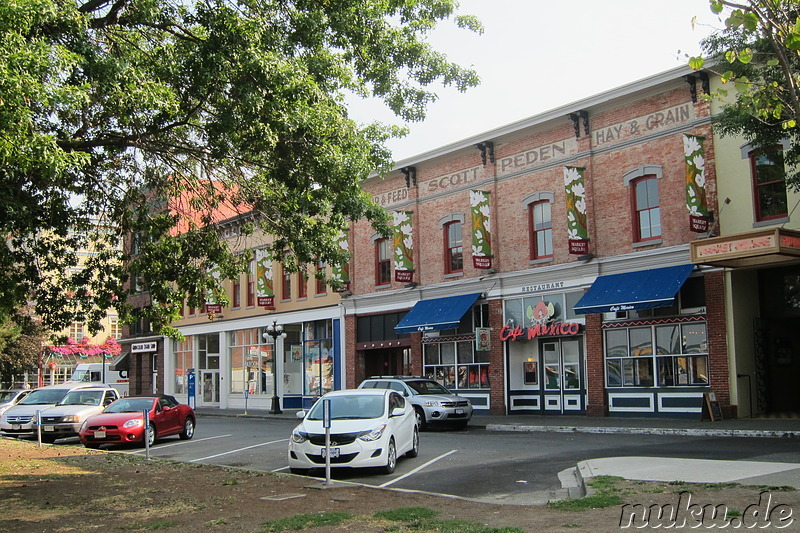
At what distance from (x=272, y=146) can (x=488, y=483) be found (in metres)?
6.26

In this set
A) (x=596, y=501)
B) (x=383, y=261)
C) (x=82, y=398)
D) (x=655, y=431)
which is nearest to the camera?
(x=596, y=501)

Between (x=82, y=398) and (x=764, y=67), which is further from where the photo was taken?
(x=82, y=398)

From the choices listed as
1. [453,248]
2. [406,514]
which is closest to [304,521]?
[406,514]

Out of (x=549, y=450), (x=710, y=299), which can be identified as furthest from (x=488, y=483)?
(x=710, y=299)

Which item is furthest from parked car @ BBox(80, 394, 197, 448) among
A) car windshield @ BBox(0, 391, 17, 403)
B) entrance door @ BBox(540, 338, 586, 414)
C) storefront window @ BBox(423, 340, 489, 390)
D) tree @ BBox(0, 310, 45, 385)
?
tree @ BBox(0, 310, 45, 385)

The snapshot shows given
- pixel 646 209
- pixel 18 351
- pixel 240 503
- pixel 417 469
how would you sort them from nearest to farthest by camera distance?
pixel 240 503 < pixel 417 469 < pixel 646 209 < pixel 18 351

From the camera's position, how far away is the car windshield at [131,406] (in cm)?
2173

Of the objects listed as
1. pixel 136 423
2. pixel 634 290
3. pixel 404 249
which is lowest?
pixel 136 423

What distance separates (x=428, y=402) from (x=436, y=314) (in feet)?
21.2

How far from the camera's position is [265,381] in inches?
1553

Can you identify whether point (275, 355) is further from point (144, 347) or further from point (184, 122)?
point (184, 122)

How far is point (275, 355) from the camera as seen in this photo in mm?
38312

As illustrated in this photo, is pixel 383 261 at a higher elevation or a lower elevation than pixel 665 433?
higher

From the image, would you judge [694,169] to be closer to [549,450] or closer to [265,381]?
[549,450]
